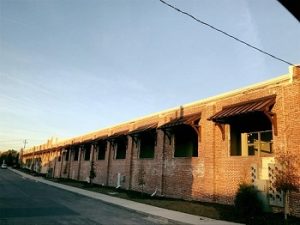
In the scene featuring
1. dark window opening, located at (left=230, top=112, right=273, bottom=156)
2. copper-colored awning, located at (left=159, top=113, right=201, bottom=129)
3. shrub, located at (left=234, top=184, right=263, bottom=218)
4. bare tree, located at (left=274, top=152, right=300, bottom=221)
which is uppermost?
copper-colored awning, located at (left=159, top=113, right=201, bottom=129)

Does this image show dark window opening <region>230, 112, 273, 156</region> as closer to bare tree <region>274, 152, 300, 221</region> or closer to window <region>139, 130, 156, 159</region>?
A: bare tree <region>274, 152, 300, 221</region>

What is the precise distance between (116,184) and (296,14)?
99.6 ft

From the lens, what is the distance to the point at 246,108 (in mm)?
17078

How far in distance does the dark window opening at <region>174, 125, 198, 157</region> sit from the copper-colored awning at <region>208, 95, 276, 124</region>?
3.88 metres

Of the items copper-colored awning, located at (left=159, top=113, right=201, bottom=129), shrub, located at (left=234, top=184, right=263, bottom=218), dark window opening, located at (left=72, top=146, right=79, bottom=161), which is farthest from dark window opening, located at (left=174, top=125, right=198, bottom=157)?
dark window opening, located at (left=72, top=146, right=79, bottom=161)

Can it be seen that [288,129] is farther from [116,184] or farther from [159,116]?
[116,184]

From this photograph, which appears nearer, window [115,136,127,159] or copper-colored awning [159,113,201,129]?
copper-colored awning [159,113,201,129]

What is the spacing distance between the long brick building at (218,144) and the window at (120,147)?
2.62 ft

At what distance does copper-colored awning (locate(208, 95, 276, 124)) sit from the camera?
53.2 feet

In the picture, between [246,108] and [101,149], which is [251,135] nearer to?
[246,108]

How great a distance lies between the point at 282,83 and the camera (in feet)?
54.2

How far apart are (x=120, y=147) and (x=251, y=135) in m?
18.7

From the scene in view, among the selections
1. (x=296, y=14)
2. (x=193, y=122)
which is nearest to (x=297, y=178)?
(x=193, y=122)

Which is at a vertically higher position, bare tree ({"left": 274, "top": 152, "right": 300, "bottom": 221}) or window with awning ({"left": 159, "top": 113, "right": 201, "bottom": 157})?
window with awning ({"left": 159, "top": 113, "right": 201, "bottom": 157})
